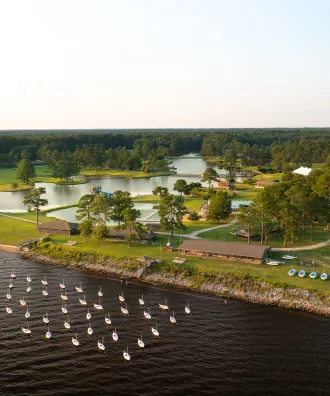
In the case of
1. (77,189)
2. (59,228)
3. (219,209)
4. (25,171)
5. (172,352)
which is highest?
(25,171)

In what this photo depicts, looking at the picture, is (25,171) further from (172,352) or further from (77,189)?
(172,352)

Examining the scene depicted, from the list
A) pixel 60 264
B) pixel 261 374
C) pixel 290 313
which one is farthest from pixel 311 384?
pixel 60 264

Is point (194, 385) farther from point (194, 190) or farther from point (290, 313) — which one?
point (194, 190)

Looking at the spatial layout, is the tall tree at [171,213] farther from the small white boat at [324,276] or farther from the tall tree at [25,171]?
the tall tree at [25,171]

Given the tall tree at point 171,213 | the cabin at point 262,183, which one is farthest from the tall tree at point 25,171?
the tall tree at point 171,213

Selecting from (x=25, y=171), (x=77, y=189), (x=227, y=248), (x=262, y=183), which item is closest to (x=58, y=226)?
(x=227, y=248)

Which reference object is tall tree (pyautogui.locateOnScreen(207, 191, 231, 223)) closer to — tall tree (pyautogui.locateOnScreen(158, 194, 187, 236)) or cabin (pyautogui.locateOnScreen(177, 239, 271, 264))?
tall tree (pyautogui.locateOnScreen(158, 194, 187, 236))

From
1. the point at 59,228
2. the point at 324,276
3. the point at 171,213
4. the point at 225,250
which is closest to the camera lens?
the point at 324,276
